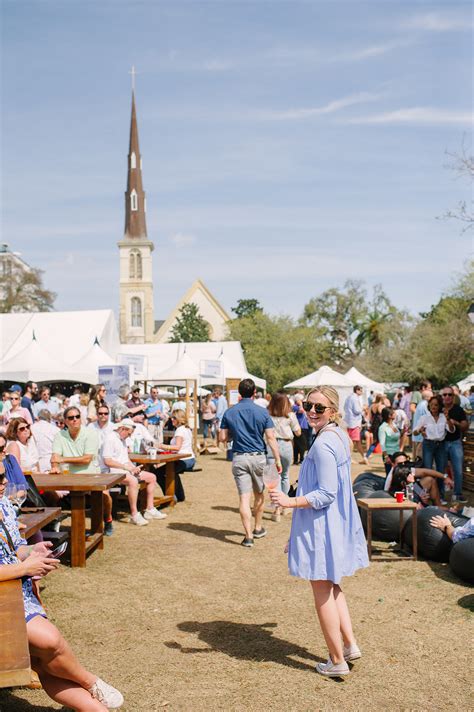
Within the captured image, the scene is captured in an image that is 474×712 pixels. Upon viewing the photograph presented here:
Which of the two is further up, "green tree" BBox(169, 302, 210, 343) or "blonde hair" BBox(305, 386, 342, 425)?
"green tree" BBox(169, 302, 210, 343)

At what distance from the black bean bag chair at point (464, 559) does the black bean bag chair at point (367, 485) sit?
2.29 metres

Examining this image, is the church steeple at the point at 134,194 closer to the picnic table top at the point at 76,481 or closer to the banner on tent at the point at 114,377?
the banner on tent at the point at 114,377

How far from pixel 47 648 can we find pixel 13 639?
408 mm

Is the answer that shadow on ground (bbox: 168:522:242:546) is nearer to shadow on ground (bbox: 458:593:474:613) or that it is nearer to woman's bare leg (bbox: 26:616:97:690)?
shadow on ground (bbox: 458:593:474:613)

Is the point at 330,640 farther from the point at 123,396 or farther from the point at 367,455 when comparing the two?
the point at 367,455

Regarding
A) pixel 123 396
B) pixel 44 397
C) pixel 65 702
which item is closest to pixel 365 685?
pixel 65 702

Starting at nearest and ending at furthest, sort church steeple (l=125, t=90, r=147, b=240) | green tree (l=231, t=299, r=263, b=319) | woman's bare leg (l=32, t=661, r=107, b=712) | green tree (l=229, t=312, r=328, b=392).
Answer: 1. woman's bare leg (l=32, t=661, r=107, b=712)
2. green tree (l=229, t=312, r=328, b=392)
3. church steeple (l=125, t=90, r=147, b=240)
4. green tree (l=231, t=299, r=263, b=319)

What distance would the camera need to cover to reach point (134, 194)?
294ft

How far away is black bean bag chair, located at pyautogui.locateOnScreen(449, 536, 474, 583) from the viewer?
666cm

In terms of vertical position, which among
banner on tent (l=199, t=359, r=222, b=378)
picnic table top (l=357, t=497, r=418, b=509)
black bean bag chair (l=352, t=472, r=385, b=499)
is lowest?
black bean bag chair (l=352, t=472, r=385, b=499)

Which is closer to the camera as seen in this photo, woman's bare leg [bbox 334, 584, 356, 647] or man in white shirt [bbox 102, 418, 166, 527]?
woman's bare leg [bbox 334, 584, 356, 647]

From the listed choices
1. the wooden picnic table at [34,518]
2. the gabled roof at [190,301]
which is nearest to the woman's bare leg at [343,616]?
the wooden picnic table at [34,518]

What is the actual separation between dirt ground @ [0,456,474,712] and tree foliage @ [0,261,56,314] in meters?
49.0

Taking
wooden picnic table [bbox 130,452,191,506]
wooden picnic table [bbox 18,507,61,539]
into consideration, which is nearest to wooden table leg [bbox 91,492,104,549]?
wooden picnic table [bbox 130,452,191,506]
